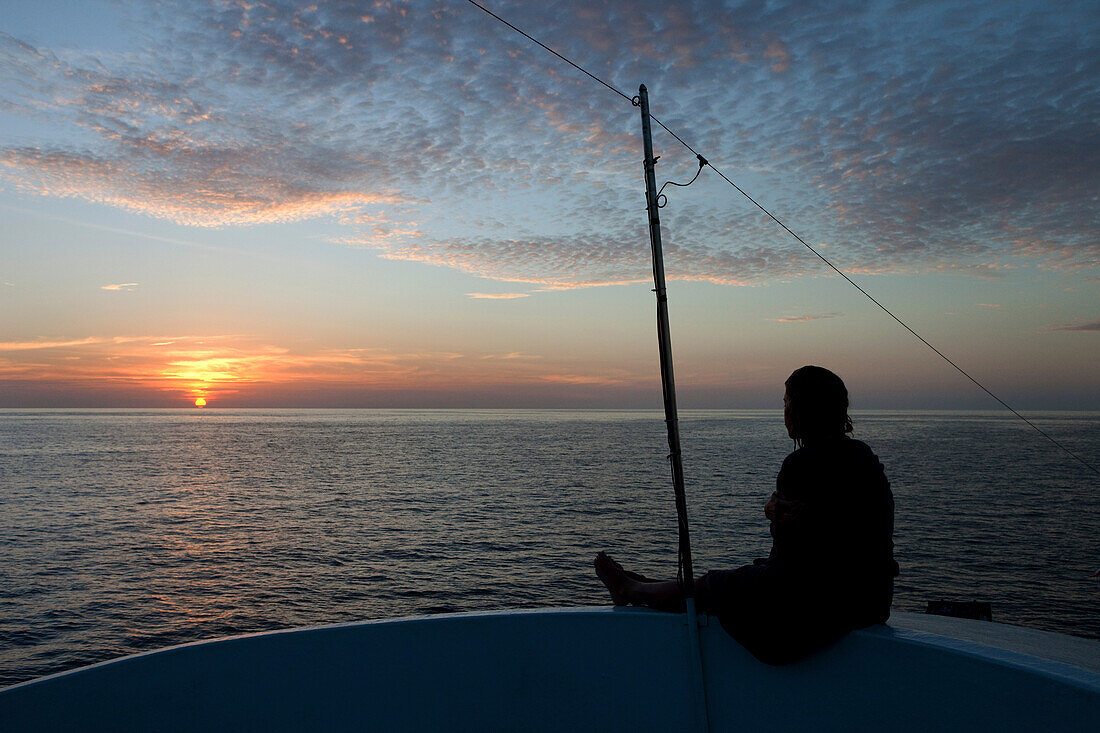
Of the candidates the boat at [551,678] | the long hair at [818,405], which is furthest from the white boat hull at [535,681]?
the long hair at [818,405]

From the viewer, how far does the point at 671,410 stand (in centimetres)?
336

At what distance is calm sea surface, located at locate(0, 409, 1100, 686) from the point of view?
12422mm

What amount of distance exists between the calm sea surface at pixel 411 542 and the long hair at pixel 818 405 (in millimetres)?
10090

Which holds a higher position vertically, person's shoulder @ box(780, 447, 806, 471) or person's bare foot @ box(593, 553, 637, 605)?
person's shoulder @ box(780, 447, 806, 471)

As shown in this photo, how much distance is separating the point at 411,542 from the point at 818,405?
17.0 metres

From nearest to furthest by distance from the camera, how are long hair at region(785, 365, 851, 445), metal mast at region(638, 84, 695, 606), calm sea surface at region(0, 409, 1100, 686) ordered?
long hair at region(785, 365, 851, 445), metal mast at region(638, 84, 695, 606), calm sea surface at region(0, 409, 1100, 686)

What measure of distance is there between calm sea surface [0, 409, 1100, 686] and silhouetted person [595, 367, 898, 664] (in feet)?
32.5

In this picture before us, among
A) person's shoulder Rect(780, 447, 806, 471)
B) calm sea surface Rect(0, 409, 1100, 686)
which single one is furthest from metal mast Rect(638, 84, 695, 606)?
calm sea surface Rect(0, 409, 1100, 686)

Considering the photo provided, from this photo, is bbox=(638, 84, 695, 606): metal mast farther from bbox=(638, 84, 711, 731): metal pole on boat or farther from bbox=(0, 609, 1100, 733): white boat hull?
bbox=(0, 609, 1100, 733): white boat hull

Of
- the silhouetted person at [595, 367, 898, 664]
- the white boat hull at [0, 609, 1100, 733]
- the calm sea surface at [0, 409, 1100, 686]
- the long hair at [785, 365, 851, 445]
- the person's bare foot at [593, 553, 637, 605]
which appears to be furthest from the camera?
the calm sea surface at [0, 409, 1100, 686]

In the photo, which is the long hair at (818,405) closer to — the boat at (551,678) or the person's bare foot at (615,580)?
the boat at (551,678)

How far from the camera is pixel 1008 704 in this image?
7.67ft

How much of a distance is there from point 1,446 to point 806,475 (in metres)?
75.6

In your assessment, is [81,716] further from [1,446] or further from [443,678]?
[1,446]
